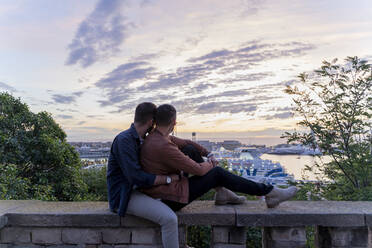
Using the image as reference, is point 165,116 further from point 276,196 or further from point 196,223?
point 276,196

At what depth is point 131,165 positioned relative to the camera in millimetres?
2516

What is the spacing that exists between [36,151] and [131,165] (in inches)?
156

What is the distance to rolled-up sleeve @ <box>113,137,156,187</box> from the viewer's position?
99.0 inches

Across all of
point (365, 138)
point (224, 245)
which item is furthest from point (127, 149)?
point (365, 138)

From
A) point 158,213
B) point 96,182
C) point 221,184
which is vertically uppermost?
point 221,184

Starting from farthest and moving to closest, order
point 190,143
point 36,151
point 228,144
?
point 228,144 < point 36,151 < point 190,143

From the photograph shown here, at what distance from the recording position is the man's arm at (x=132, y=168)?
2.52m

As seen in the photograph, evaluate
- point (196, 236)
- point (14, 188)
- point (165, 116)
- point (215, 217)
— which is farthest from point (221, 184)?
point (14, 188)

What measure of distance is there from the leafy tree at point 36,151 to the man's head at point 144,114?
141 inches

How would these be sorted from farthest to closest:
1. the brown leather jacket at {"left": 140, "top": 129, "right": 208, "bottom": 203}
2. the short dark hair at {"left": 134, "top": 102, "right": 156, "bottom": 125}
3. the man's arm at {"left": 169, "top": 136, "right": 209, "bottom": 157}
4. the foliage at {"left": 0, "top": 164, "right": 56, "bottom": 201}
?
the foliage at {"left": 0, "top": 164, "right": 56, "bottom": 201} → the man's arm at {"left": 169, "top": 136, "right": 209, "bottom": 157} → the short dark hair at {"left": 134, "top": 102, "right": 156, "bottom": 125} → the brown leather jacket at {"left": 140, "top": 129, "right": 208, "bottom": 203}

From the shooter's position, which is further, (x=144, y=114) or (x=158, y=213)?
(x=144, y=114)

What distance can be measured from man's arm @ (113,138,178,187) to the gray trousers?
152 mm

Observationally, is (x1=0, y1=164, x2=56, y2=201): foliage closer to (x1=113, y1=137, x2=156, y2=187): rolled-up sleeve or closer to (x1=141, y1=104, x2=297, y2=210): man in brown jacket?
(x1=113, y1=137, x2=156, y2=187): rolled-up sleeve

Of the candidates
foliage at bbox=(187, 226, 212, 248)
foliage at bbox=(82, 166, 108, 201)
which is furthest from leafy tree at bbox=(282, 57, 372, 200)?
foliage at bbox=(82, 166, 108, 201)
